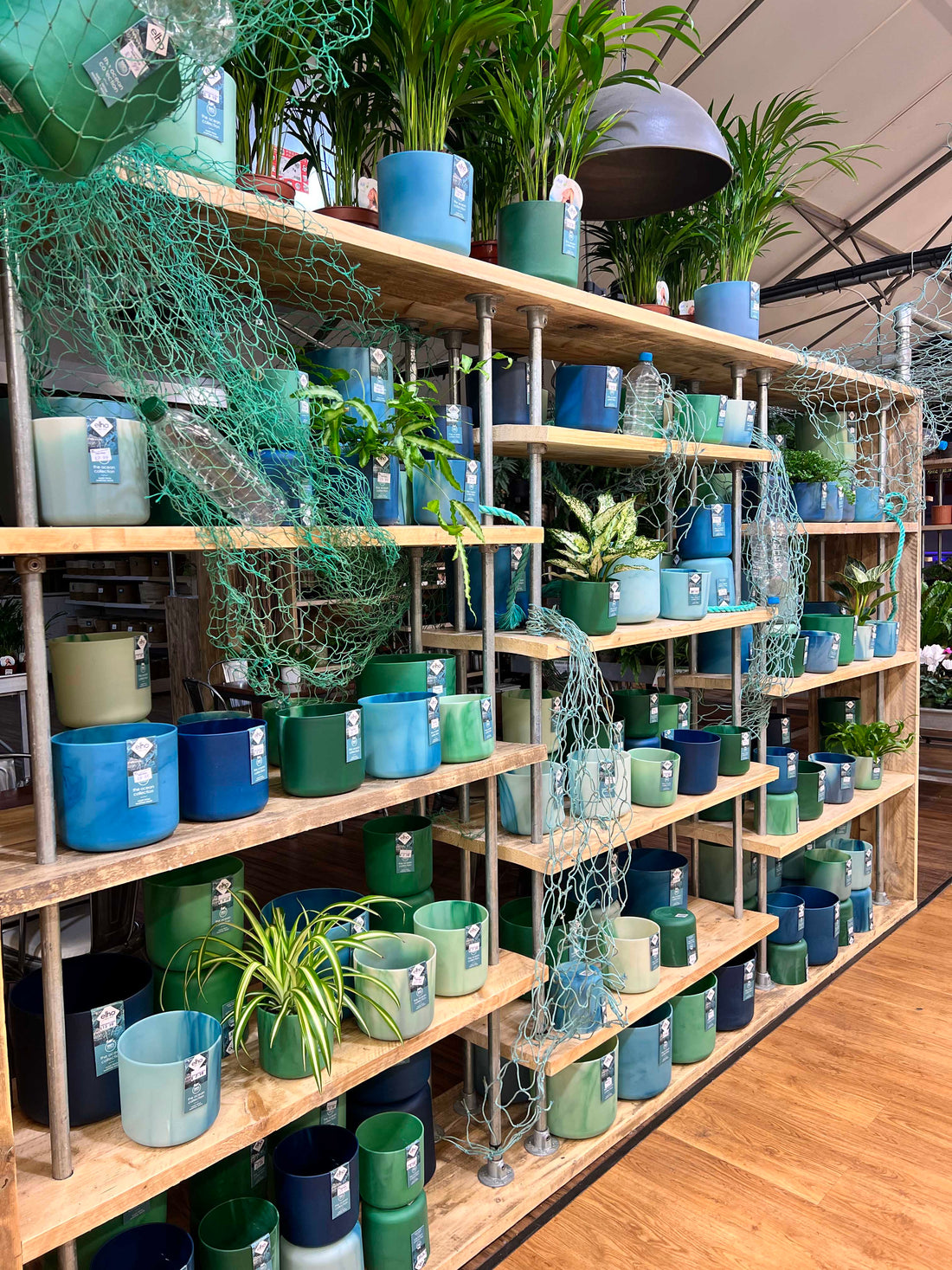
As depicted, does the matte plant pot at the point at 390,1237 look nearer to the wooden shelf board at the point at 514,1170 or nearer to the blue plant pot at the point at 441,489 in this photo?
the wooden shelf board at the point at 514,1170

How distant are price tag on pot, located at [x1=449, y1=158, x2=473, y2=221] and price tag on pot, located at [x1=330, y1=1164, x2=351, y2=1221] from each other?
150 centimetres

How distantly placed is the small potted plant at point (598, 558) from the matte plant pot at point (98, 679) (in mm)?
923

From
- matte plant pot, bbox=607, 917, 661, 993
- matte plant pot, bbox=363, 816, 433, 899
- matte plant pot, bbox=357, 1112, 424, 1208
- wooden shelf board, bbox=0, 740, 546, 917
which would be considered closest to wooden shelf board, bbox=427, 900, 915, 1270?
matte plant pot, bbox=357, 1112, 424, 1208

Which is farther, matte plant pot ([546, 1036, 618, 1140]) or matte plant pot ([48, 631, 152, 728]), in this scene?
matte plant pot ([546, 1036, 618, 1140])

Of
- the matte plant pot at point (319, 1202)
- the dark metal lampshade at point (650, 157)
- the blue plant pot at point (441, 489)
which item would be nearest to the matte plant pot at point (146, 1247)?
the matte plant pot at point (319, 1202)

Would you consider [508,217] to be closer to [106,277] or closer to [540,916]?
[106,277]

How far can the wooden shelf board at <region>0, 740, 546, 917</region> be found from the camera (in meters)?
1.07

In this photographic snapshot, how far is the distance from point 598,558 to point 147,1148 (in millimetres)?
1326

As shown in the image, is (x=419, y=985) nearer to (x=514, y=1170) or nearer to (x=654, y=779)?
(x=514, y=1170)

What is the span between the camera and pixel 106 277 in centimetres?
113

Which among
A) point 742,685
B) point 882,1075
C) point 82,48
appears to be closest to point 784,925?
point 882,1075

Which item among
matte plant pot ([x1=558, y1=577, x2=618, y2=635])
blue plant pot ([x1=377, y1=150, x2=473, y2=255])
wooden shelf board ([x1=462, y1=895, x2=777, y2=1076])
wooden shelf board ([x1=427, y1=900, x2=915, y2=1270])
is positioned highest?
blue plant pot ([x1=377, y1=150, x2=473, y2=255])

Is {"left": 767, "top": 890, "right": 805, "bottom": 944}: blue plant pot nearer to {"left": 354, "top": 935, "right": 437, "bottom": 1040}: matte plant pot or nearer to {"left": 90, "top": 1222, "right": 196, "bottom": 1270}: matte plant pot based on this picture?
{"left": 354, "top": 935, "right": 437, "bottom": 1040}: matte plant pot

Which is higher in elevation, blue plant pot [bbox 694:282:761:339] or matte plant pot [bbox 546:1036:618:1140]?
blue plant pot [bbox 694:282:761:339]
